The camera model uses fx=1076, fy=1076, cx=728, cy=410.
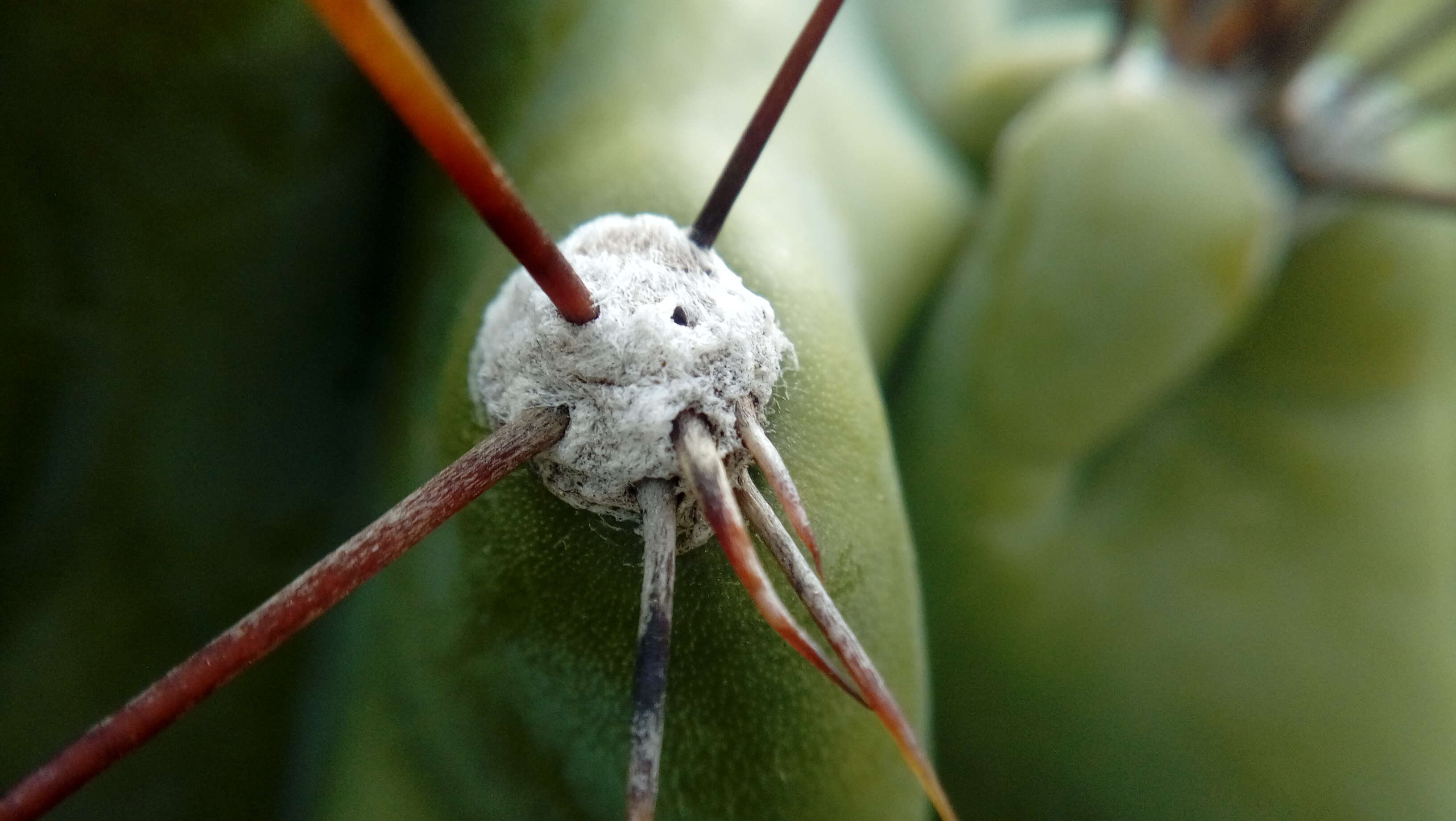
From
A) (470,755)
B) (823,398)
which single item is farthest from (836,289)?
(470,755)

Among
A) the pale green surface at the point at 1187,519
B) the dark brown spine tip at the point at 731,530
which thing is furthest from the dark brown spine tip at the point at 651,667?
the pale green surface at the point at 1187,519

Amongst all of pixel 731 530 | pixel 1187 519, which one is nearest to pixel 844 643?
pixel 731 530

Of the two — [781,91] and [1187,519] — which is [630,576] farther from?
[1187,519]

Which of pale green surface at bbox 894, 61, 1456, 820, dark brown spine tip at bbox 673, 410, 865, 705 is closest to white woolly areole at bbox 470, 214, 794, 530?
dark brown spine tip at bbox 673, 410, 865, 705

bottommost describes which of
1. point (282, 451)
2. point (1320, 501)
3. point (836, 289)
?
point (1320, 501)

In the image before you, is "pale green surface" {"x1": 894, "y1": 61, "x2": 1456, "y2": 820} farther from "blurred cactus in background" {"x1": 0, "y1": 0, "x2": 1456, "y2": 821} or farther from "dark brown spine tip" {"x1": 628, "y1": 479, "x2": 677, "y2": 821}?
"dark brown spine tip" {"x1": 628, "y1": 479, "x2": 677, "y2": 821}

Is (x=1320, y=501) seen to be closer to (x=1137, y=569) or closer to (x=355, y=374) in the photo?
(x=1137, y=569)
